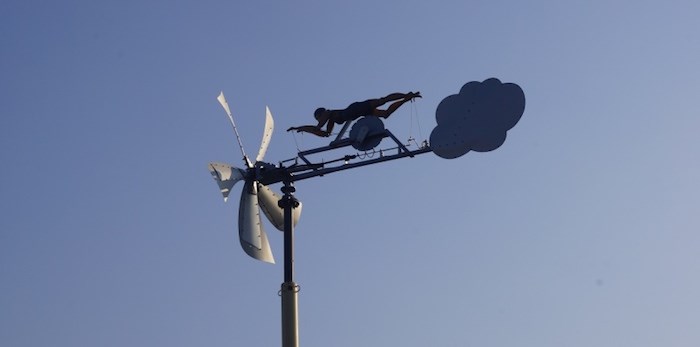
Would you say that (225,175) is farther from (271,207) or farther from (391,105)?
(391,105)

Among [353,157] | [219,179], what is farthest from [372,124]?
[219,179]

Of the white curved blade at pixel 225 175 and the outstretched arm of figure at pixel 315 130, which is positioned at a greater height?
the outstretched arm of figure at pixel 315 130

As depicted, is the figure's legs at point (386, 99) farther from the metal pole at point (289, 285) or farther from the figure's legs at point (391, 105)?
the metal pole at point (289, 285)

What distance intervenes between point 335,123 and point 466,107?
452 cm

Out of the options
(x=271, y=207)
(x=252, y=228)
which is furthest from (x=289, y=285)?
(x=271, y=207)

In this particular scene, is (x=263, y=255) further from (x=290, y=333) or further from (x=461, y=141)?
(x=461, y=141)

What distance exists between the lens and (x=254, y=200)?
53.2 metres

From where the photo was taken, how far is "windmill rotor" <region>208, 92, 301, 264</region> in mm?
52125

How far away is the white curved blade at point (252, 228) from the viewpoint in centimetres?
5200

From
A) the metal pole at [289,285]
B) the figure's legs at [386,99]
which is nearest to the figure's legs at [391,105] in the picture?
the figure's legs at [386,99]

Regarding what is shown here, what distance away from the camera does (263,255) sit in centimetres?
5228

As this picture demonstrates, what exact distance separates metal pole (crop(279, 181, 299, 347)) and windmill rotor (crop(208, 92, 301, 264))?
661 mm

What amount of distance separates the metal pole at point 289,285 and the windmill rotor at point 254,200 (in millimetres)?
661

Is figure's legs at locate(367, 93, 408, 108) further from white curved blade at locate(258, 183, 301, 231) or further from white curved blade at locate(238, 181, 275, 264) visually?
white curved blade at locate(238, 181, 275, 264)
